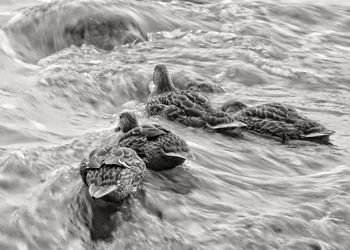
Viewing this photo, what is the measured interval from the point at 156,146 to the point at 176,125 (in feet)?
6.77

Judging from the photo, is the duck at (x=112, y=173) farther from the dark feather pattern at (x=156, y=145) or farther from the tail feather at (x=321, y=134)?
the tail feather at (x=321, y=134)

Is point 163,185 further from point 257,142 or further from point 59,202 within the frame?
point 257,142

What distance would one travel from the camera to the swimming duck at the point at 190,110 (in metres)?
9.99

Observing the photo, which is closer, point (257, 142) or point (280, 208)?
point (280, 208)

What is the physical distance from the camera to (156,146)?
27.0ft

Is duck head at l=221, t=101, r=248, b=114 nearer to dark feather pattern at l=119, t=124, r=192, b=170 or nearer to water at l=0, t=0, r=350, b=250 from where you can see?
water at l=0, t=0, r=350, b=250

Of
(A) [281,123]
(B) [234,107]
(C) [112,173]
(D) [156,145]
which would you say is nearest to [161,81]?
(B) [234,107]

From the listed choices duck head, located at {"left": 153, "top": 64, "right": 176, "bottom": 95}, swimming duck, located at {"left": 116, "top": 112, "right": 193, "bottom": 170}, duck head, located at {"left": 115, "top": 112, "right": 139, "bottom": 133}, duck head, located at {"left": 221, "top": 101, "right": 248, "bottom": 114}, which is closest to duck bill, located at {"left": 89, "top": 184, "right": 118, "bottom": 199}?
swimming duck, located at {"left": 116, "top": 112, "right": 193, "bottom": 170}

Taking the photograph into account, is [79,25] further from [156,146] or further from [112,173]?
[112,173]

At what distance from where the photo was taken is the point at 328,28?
16375 millimetres

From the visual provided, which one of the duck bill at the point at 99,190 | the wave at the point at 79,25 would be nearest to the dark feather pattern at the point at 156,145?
the duck bill at the point at 99,190

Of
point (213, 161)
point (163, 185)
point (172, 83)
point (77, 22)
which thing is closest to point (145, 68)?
point (172, 83)

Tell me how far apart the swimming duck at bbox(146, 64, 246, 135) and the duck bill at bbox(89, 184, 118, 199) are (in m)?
3.12

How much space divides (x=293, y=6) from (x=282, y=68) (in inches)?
171
